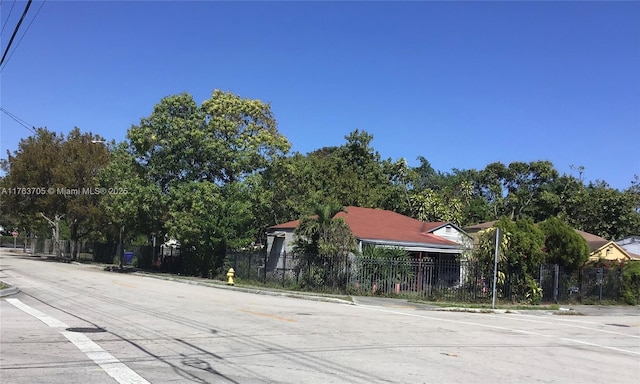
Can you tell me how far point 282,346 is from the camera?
10289 mm

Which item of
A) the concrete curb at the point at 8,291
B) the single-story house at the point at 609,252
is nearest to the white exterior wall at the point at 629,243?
the single-story house at the point at 609,252

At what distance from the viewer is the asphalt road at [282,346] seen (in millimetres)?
8008

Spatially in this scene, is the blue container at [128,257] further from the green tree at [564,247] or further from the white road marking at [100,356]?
the white road marking at [100,356]

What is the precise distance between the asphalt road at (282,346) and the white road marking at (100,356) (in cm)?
2

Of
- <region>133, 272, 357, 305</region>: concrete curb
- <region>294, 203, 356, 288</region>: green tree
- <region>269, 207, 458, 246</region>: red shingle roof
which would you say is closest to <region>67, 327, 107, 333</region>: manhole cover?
<region>133, 272, 357, 305</region>: concrete curb

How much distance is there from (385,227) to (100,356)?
24.6 m

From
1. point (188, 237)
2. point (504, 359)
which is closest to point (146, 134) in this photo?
point (188, 237)

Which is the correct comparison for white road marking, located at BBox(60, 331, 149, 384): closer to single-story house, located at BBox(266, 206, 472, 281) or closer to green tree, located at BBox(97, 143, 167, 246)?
single-story house, located at BBox(266, 206, 472, 281)

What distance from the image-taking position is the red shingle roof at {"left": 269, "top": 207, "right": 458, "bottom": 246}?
96.9ft

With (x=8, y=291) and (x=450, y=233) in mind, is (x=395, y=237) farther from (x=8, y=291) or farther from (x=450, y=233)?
(x=8, y=291)

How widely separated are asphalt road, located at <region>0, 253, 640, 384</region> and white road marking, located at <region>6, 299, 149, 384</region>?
18 millimetres

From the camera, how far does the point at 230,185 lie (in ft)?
118

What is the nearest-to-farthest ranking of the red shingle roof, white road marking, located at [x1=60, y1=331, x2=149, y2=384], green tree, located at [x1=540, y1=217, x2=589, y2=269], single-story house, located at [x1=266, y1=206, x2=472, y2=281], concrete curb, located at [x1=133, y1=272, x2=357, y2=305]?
white road marking, located at [x1=60, y1=331, x2=149, y2=384], concrete curb, located at [x1=133, y1=272, x2=357, y2=305], green tree, located at [x1=540, y1=217, x2=589, y2=269], single-story house, located at [x1=266, y1=206, x2=472, y2=281], the red shingle roof

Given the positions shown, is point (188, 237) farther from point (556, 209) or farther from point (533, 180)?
point (533, 180)
